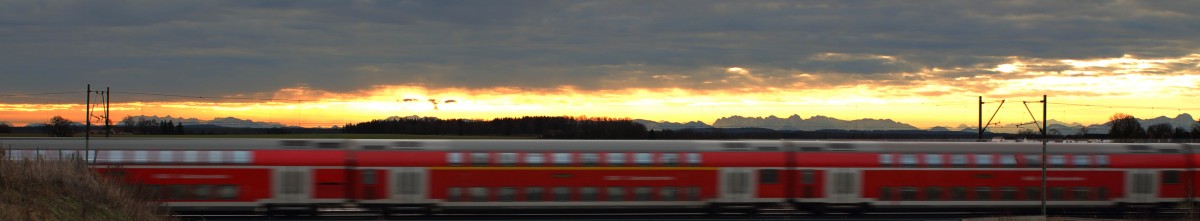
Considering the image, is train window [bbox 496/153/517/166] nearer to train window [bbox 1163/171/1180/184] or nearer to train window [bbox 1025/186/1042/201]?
train window [bbox 1025/186/1042/201]

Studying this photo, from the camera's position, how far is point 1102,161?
41031 millimetres

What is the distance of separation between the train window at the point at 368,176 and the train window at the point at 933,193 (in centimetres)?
1966

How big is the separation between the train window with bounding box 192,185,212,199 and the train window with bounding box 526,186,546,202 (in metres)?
10.6

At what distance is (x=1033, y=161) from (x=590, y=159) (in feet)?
53.6

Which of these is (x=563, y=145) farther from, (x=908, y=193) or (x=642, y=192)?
(x=908, y=193)

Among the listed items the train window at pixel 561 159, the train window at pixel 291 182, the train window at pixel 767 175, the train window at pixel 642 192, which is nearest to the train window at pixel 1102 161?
the train window at pixel 767 175

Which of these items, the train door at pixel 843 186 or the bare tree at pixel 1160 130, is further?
the bare tree at pixel 1160 130

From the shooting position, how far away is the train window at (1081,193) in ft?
135

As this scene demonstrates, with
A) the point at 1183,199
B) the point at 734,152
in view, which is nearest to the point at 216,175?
the point at 734,152

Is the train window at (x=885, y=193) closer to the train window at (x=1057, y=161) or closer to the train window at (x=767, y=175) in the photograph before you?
the train window at (x=767, y=175)

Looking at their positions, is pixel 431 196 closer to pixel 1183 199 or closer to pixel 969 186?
pixel 969 186

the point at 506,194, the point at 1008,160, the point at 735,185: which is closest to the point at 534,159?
the point at 506,194

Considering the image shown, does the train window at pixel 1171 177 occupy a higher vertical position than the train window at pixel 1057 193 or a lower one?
higher

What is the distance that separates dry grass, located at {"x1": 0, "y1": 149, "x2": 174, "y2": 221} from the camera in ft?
76.9
